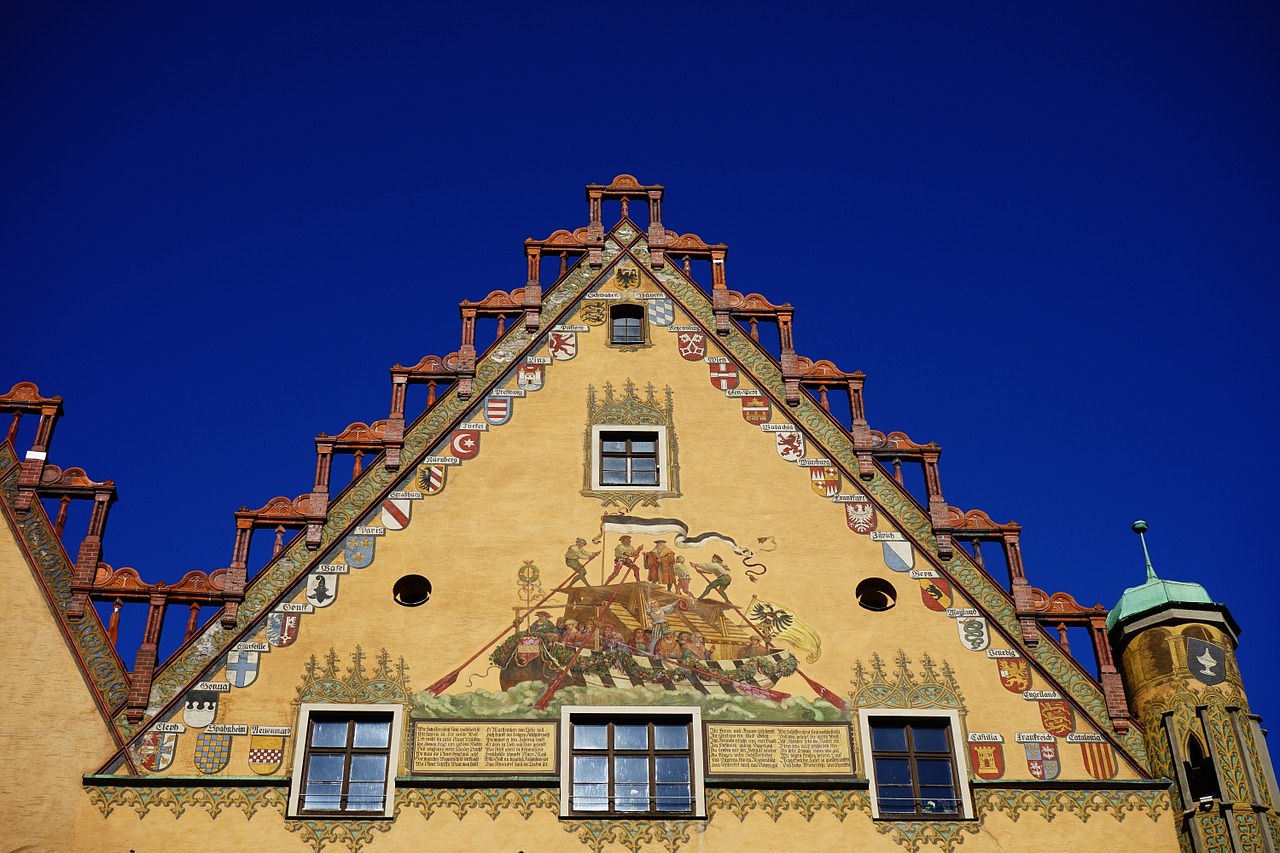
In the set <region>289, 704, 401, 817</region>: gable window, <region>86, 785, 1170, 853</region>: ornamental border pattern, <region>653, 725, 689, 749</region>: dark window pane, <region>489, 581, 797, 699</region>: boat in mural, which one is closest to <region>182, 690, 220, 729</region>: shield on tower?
<region>86, 785, 1170, 853</region>: ornamental border pattern

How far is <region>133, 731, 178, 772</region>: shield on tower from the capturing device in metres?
14.4

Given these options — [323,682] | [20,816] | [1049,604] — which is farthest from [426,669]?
[1049,604]

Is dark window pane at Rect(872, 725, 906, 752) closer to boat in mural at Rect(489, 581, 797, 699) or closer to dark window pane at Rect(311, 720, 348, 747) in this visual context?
boat in mural at Rect(489, 581, 797, 699)

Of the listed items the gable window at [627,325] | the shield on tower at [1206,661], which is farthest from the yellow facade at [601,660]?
the shield on tower at [1206,661]

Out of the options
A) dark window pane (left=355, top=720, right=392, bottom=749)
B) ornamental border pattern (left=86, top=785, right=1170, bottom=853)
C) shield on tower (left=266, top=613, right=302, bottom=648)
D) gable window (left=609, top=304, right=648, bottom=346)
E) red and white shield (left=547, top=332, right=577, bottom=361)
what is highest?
gable window (left=609, top=304, right=648, bottom=346)

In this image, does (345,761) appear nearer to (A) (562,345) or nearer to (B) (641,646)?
(B) (641,646)

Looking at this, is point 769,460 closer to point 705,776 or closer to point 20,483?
point 705,776

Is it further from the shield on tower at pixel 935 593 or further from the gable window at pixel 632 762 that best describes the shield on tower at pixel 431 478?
the shield on tower at pixel 935 593

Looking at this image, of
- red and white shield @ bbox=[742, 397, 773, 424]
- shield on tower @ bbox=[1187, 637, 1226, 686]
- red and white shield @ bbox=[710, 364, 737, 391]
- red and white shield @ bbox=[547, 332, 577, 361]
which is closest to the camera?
shield on tower @ bbox=[1187, 637, 1226, 686]

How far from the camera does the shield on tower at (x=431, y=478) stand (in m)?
16.2

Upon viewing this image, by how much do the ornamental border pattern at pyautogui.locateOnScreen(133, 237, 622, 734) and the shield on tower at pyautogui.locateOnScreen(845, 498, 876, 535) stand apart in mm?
3444

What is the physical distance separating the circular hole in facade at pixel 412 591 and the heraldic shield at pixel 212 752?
1.86 meters

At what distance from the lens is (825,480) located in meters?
16.6

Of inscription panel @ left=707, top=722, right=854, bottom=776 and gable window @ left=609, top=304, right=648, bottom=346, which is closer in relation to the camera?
inscription panel @ left=707, top=722, right=854, bottom=776
